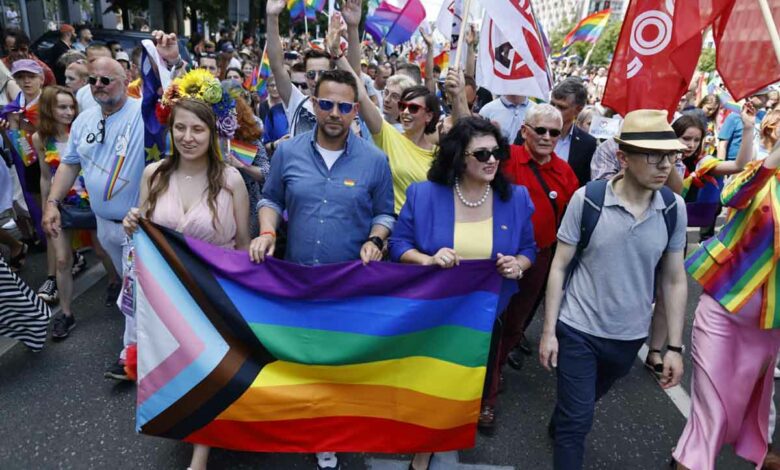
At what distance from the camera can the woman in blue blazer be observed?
2885 millimetres

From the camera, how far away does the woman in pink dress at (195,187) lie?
3.04 m

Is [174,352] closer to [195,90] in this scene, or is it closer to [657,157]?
[195,90]

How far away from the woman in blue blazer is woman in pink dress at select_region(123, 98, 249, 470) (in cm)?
92

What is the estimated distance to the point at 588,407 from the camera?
2764 mm

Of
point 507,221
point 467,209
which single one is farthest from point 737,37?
point 467,209

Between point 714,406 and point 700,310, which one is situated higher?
point 700,310

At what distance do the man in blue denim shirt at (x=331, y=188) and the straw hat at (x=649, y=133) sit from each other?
1.23m

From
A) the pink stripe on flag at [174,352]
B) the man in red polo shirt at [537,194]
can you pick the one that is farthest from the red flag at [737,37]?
the pink stripe on flag at [174,352]

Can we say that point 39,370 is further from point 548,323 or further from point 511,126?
point 511,126

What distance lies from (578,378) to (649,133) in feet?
3.97

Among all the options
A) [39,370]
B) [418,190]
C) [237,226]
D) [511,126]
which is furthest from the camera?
[511,126]

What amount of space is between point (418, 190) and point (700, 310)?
64.2 inches

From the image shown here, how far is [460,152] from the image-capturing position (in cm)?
290

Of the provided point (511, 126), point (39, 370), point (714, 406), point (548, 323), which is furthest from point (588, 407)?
point (39, 370)
